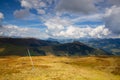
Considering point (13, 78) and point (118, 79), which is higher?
point (13, 78)

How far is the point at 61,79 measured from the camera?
40750 millimetres

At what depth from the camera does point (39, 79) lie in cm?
4084

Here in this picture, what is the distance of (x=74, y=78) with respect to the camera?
42.6 metres

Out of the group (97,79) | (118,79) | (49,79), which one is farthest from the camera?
(118,79)

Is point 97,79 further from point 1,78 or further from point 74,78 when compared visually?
point 1,78

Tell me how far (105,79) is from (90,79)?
183 inches

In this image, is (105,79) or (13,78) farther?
(105,79)

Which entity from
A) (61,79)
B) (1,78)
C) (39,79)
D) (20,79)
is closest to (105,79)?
(61,79)

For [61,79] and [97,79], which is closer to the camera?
[61,79]

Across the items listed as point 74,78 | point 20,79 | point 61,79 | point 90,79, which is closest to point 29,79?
point 20,79

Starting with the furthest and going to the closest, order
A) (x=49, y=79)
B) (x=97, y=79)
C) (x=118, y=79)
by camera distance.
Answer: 1. (x=118, y=79)
2. (x=97, y=79)
3. (x=49, y=79)

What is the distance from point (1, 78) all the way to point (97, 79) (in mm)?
22308

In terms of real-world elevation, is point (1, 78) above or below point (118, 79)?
above

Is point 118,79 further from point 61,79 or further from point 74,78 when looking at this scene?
point 61,79
